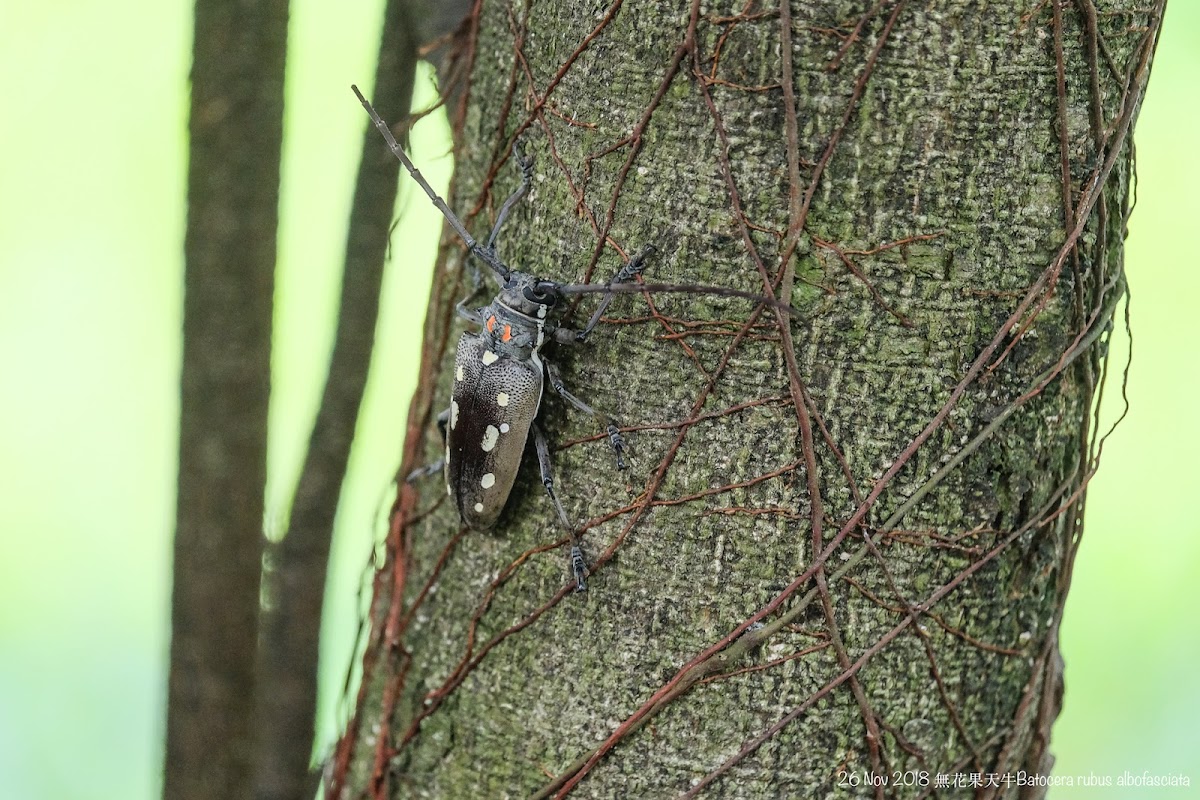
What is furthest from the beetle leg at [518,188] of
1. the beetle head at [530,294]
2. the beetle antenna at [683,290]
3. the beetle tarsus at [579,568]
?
the beetle tarsus at [579,568]

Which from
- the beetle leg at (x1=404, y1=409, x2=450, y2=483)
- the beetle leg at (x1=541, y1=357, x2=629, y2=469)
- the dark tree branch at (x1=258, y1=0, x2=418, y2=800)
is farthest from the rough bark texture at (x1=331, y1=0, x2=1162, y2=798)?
the dark tree branch at (x1=258, y1=0, x2=418, y2=800)

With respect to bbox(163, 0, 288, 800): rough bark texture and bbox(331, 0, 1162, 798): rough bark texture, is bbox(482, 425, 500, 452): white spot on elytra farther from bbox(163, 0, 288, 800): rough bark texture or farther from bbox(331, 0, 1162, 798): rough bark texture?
bbox(163, 0, 288, 800): rough bark texture

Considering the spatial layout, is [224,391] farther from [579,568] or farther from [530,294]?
[579,568]

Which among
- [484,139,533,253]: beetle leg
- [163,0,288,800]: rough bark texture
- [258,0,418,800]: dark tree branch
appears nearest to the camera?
[484,139,533,253]: beetle leg

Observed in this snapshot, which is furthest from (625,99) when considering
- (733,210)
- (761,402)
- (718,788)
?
(718,788)

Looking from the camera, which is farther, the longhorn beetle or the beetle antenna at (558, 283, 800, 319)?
the longhorn beetle

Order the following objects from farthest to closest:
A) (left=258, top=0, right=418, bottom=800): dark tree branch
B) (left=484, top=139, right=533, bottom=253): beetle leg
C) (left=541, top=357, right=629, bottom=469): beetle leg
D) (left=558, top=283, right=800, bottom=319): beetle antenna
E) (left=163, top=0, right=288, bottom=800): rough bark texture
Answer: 1. (left=258, top=0, right=418, bottom=800): dark tree branch
2. (left=163, top=0, right=288, bottom=800): rough bark texture
3. (left=484, top=139, right=533, bottom=253): beetle leg
4. (left=541, top=357, right=629, bottom=469): beetle leg
5. (left=558, top=283, right=800, bottom=319): beetle antenna

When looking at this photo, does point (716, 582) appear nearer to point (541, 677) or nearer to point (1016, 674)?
point (541, 677)
